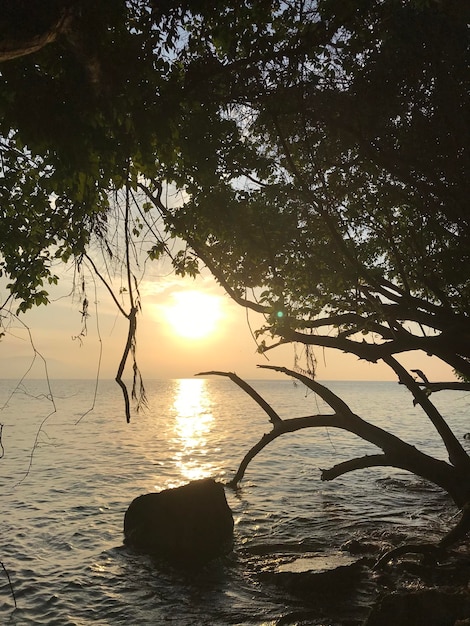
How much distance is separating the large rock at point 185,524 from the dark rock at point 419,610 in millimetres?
6649

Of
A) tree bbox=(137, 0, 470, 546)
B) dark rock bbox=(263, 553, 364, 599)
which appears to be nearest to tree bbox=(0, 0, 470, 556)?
tree bbox=(137, 0, 470, 546)

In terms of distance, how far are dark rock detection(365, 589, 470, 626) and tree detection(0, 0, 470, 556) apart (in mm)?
3544

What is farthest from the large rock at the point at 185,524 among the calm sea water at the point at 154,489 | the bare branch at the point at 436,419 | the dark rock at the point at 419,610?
the dark rock at the point at 419,610

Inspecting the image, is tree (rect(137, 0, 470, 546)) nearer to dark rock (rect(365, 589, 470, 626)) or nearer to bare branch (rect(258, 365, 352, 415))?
bare branch (rect(258, 365, 352, 415))

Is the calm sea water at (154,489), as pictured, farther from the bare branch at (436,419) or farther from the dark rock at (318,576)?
the bare branch at (436,419)

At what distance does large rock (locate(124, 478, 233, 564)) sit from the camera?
1291 centimetres

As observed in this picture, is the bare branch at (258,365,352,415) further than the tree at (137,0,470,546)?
Yes

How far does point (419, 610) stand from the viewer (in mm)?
6938

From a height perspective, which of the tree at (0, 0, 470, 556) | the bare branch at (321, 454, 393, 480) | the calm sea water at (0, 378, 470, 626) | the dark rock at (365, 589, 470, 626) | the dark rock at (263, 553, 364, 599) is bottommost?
the calm sea water at (0, 378, 470, 626)

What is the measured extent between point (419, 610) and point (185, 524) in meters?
7.44

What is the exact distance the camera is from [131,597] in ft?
35.1

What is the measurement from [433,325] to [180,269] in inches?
228

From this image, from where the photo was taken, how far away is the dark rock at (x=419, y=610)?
679 cm

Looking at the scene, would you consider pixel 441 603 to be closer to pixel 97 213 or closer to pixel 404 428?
pixel 97 213
